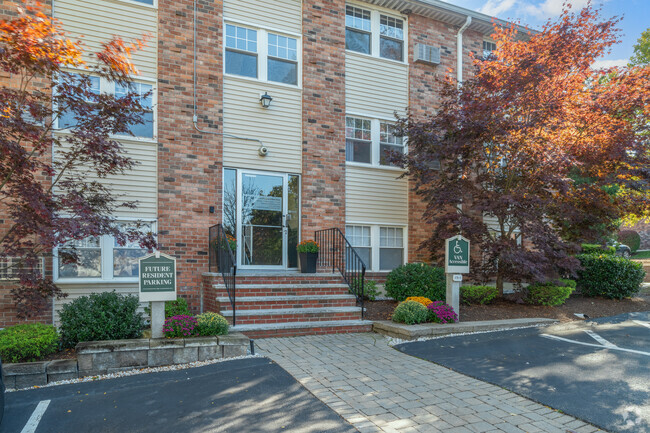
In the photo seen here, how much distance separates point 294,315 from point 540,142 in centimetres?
596

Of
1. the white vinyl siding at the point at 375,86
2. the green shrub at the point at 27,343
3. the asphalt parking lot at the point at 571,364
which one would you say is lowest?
the asphalt parking lot at the point at 571,364

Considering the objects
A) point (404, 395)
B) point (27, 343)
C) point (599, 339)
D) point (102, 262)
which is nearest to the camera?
point (404, 395)

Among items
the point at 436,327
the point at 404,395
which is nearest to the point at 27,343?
the point at 404,395

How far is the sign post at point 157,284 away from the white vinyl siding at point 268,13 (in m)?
6.07

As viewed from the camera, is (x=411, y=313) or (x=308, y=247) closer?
(x=411, y=313)

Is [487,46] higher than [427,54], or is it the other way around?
A: [487,46]

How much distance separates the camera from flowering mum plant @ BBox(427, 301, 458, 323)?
7614mm

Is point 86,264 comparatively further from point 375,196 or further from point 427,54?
point 427,54

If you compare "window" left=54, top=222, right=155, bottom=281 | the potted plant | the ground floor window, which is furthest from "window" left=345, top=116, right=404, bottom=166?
"window" left=54, top=222, right=155, bottom=281

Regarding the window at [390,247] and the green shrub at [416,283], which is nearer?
the green shrub at [416,283]

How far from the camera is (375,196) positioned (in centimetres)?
1066

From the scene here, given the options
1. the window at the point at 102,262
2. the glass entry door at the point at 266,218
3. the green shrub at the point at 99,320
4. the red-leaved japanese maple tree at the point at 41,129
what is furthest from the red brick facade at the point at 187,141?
the green shrub at the point at 99,320

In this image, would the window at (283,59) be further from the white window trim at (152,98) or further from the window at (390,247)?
the window at (390,247)

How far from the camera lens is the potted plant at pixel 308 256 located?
29.0 ft
